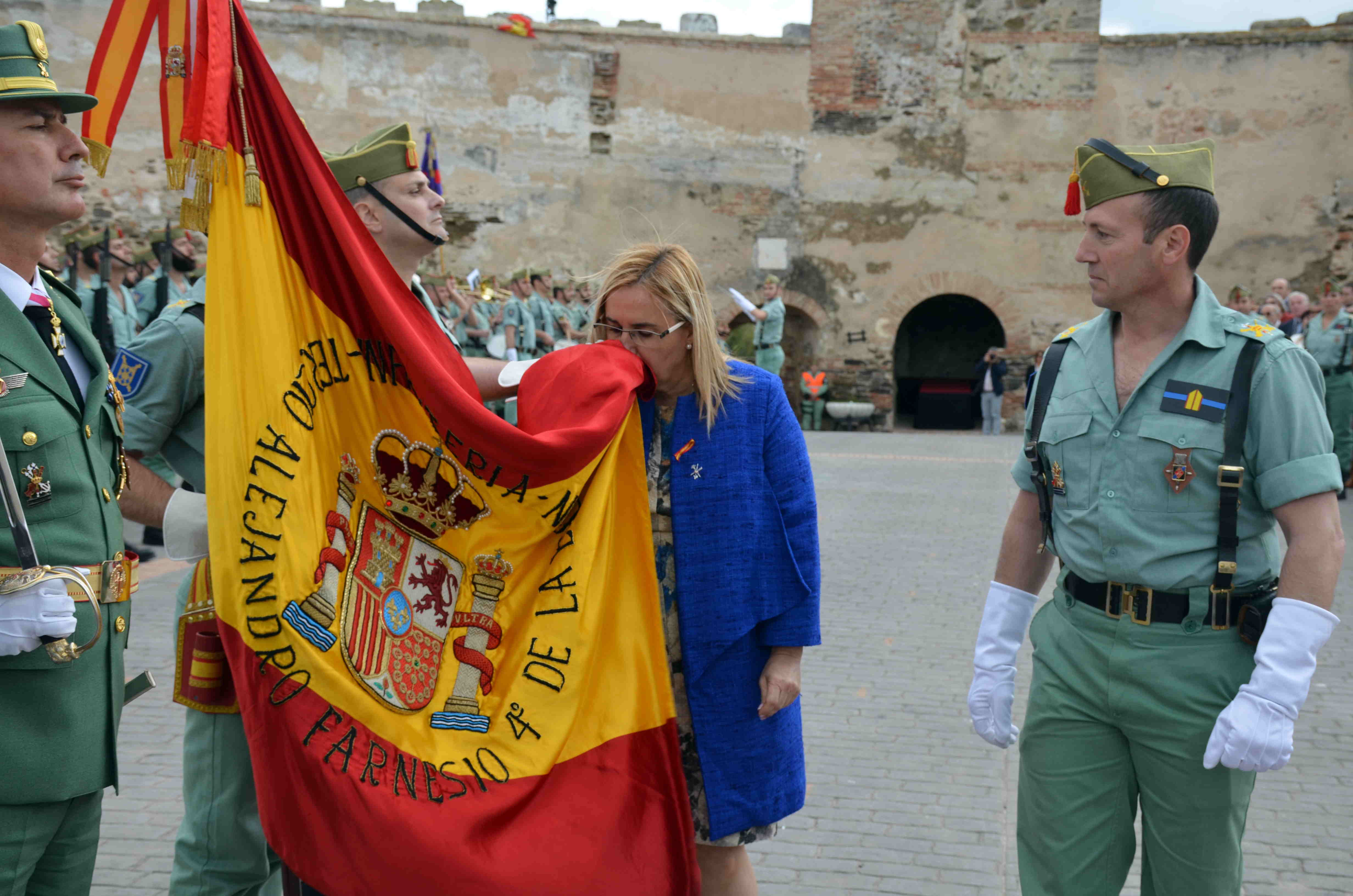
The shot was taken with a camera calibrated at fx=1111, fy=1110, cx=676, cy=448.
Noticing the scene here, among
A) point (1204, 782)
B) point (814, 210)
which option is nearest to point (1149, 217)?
point (1204, 782)

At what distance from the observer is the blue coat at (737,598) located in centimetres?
261

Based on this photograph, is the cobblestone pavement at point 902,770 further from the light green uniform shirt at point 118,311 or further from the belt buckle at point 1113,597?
the light green uniform shirt at point 118,311

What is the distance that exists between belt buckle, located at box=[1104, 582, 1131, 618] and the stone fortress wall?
67.2 feet

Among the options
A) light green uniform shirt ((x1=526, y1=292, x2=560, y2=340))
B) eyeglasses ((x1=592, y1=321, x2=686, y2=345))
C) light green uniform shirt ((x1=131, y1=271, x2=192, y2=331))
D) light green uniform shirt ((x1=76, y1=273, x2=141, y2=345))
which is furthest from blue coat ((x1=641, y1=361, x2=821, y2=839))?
light green uniform shirt ((x1=526, y1=292, x2=560, y2=340))

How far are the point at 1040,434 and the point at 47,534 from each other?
214cm

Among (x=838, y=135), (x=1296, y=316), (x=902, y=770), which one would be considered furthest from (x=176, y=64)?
(x=838, y=135)

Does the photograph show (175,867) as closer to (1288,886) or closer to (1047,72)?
(1288,886)

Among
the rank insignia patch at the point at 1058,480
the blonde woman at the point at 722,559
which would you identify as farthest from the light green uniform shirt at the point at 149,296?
the rank insignia patch at the point at 1058,480

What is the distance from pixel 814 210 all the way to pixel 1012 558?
20.9 meters

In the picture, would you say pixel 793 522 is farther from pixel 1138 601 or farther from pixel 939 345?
pixel 939 345

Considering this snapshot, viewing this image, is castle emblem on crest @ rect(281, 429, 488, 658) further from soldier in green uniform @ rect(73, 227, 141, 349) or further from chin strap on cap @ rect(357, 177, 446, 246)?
soldier in green uniform @ rect(73, 227, 141, 349)

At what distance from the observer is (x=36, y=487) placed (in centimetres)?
206

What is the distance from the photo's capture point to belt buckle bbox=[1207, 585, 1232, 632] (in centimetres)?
232

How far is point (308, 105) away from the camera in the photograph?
22.2m
